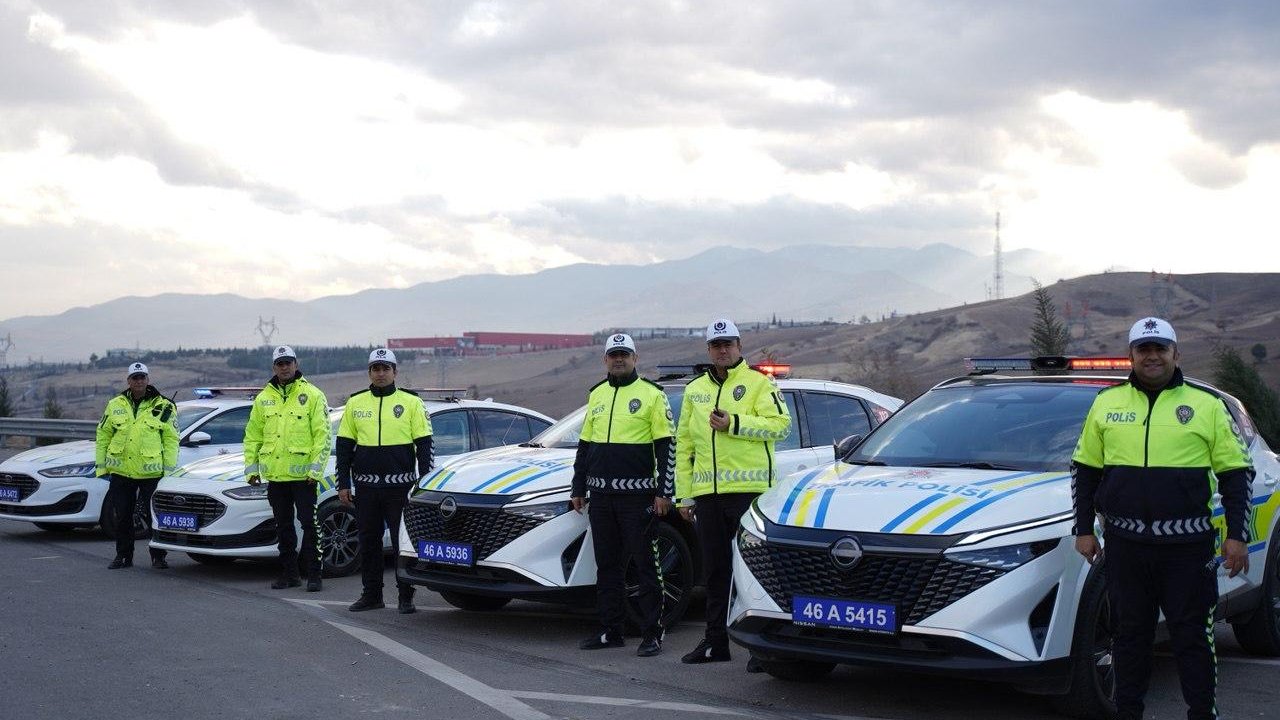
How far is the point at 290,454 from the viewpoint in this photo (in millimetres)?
10602

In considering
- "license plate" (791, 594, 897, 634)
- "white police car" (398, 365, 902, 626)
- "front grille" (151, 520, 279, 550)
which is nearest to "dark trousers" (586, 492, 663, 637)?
"white police car" (398, 365, 902, 626)

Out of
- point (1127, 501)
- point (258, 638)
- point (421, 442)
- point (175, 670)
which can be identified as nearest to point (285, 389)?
point (421, 442)

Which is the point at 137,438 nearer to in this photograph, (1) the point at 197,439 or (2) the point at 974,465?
(1) the point at 197,439

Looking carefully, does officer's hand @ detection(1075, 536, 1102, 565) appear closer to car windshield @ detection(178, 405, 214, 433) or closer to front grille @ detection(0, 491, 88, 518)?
car windshield @ detection(178, 405, 214, 433)

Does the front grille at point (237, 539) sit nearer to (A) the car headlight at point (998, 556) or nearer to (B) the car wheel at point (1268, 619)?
(A) the car headlight at point (998, 556)

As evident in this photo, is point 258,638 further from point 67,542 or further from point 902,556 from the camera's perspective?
point 67,542

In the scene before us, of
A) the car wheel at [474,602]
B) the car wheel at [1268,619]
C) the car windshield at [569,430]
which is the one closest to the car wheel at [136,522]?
the car wheel at [474,602]

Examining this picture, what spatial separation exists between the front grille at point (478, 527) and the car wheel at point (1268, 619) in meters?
4.39

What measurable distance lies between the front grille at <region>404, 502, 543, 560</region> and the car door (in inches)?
229

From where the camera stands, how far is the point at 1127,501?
5.54 metres

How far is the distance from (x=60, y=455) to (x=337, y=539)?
15.4 feet

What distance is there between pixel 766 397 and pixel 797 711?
209cm

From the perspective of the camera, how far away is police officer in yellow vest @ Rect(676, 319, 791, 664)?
305 inches

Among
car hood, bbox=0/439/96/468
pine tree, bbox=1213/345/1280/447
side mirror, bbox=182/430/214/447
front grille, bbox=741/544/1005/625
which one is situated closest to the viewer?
front grille, bbox=741/544/1005/625
